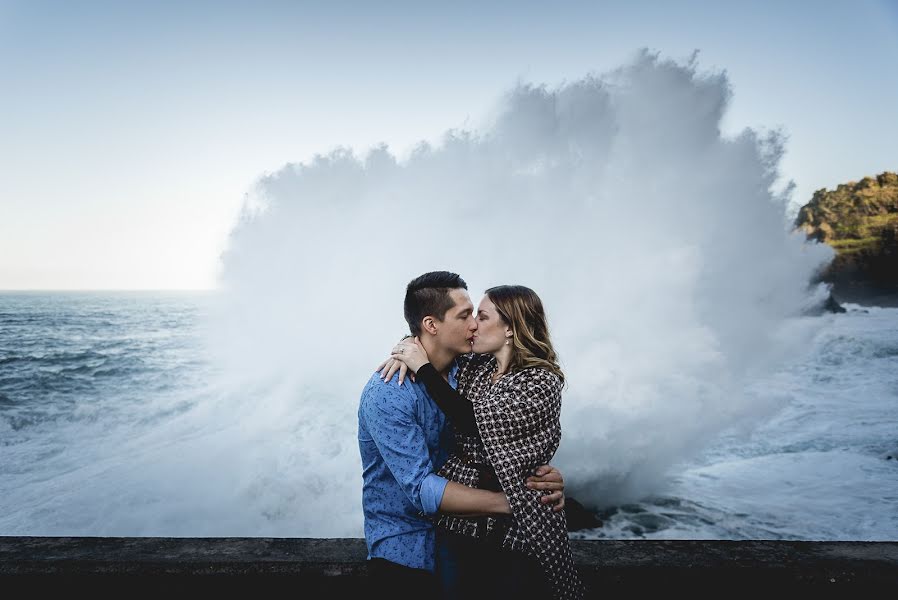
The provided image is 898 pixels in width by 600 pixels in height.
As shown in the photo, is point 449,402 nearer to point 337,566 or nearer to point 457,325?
point 457,325

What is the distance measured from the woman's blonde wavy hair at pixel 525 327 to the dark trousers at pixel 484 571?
0.68 metres

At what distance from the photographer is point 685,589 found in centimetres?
240

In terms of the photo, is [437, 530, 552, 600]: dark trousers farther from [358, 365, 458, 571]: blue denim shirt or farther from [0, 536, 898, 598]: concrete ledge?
[0, 536, 898, 598]: concrete ledge

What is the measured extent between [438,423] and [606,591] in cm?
118

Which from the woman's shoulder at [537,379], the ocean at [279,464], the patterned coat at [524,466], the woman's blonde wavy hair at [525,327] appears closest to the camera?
the patterned coat at [524,466]

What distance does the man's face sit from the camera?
2.22 metres

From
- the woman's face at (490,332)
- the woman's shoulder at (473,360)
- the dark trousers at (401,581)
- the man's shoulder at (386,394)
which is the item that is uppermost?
the woman's face at (490,332)

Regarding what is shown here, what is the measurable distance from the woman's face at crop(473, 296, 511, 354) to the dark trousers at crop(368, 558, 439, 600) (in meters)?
0.91

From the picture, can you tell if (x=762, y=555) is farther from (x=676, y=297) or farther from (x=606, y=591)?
(x=676, y=297)

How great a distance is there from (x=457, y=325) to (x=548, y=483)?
749 mm

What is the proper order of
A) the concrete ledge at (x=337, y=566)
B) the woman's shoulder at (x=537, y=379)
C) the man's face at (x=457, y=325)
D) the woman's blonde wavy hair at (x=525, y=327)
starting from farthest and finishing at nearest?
the concrete ledge at (x=337, y=566) → the man's face at (x=457, y=325) → the woman's blonde wavy hair at (x=525, y=327) → the woman's shoulder at (x=537, y=379)

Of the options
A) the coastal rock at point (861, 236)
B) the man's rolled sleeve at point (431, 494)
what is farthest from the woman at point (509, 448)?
the coastal rock at point (861, 236)

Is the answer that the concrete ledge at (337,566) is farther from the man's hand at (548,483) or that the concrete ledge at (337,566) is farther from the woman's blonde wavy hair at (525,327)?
the woman's blonde wavy hair at (525,327)

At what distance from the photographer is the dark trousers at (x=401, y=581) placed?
6.32 feet
